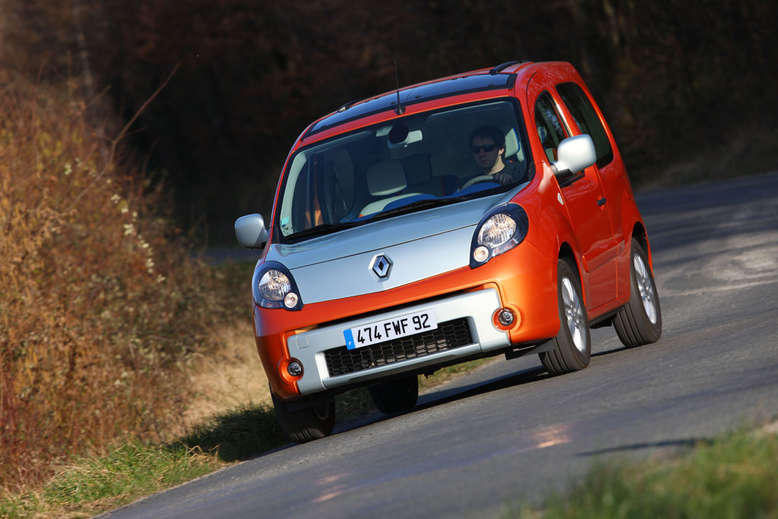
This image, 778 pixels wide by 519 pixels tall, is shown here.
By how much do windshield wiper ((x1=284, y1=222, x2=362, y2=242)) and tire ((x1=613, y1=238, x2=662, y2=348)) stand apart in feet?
7.31

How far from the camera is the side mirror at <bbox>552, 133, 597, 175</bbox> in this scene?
929 cm

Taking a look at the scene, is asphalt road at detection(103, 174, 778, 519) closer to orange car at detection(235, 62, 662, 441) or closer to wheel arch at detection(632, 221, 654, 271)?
orange car at detection(235, 62, 662, 441)

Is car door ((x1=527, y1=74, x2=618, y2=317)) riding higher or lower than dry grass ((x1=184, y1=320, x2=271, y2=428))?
higher

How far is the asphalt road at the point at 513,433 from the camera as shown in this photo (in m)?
6.02

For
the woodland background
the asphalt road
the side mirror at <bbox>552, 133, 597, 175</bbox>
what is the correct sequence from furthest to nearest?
the woodland background → the side mirror at <bbox>552, 133, 597, 175</bbox> → the asphalt road

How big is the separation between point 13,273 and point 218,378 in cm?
405

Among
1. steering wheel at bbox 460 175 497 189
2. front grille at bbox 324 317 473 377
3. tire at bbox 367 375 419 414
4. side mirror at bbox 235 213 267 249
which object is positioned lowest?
tire at bbox 367 375 419 414

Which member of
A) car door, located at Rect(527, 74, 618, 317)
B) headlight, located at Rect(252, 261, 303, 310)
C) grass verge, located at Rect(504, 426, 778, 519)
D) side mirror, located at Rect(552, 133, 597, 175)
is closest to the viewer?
grass verge, located at Rect(504, 426, 778, 519)

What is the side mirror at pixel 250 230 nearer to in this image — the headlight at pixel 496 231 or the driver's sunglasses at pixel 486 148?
the driver's sunglasses at pixel 486 148

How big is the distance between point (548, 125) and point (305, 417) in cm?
256

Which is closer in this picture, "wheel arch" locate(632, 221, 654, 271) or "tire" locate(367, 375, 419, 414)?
"tire" locate(367, 375, 419, 414)

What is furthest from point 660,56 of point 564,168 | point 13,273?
point 564,168

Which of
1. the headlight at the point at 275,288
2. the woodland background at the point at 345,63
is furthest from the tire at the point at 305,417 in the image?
the woodland background at the point at 345,63

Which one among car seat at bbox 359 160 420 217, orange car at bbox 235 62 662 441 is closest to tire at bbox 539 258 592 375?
orange car at bbox 235 62 662 441
